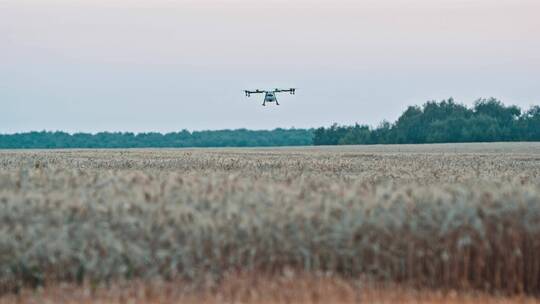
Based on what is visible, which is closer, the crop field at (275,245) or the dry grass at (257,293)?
the dry grass at (257,293)

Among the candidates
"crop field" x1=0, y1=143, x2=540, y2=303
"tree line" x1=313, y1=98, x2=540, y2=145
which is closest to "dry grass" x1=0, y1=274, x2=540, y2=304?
"crop field" x1=0, y1=143, x2=540, y2=303

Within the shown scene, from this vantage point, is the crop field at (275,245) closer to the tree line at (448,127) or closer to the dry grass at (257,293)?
the dry grass at (257,293)

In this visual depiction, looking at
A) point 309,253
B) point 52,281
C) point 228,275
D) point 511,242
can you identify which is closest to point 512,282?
point 511,242

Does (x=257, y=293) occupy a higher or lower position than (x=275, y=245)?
lower

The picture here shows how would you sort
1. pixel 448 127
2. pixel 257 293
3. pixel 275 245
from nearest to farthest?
1. pixel 257 293
2. pixel 275 245
3. pixel 448 127

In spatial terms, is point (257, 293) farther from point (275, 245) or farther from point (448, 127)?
point (448, 127)

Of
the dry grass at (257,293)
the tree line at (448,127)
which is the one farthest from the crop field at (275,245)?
the tree line at (448,127)

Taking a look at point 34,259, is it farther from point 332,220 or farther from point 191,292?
point 332,220

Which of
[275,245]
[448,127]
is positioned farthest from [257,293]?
[448,127]

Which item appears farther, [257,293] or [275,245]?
[275,245]
